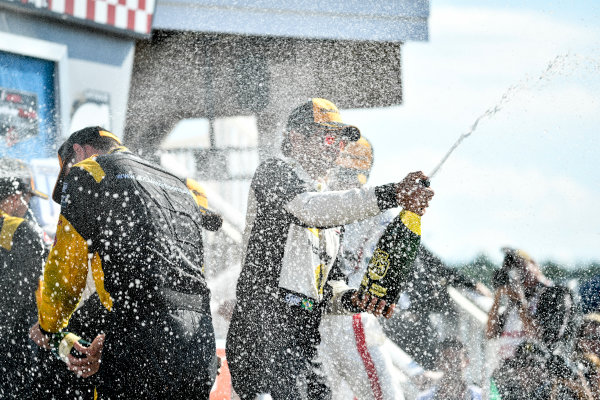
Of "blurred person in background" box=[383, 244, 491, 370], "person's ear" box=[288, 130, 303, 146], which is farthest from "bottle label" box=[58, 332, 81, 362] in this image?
"blurred person in background" box=[383, 244, 491, 370]

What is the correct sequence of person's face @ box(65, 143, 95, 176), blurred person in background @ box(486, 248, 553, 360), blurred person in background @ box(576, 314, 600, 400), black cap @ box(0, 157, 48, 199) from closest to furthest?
person's face @ box(65, 143, 95, 176)
blurred person in background @ box(576, 314, 600, 400)
black cap @ box(0, 157, 48, 199)
blurred person in background @ box(486, 248, 553, 360)

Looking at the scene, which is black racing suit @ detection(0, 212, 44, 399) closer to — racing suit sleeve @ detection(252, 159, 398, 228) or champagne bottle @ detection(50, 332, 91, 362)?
champagne bottle @ detection(50, 332, 91, 362)

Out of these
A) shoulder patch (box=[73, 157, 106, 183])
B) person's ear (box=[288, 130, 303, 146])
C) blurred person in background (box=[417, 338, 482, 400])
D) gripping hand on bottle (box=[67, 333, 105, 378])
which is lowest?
blurred person in background (box=[417, 338, 482, 400])

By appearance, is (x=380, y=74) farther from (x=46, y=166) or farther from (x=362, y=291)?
(x=362, y=291)

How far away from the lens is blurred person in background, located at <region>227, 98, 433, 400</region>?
2.50 m

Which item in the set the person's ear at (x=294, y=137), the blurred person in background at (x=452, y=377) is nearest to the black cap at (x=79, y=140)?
the person's ear at (x=294, y=137)

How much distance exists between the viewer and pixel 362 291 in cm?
259

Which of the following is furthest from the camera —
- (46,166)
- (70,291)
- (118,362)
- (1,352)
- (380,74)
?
(380,74)

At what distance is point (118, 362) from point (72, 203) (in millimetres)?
567

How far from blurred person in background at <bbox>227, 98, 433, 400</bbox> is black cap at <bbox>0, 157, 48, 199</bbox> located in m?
1.97

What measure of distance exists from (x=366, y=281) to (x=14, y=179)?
2528 mm

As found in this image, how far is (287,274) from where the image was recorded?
8.64 feet

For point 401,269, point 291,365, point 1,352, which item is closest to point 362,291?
point 401,269

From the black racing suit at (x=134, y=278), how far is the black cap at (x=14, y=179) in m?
1.87
